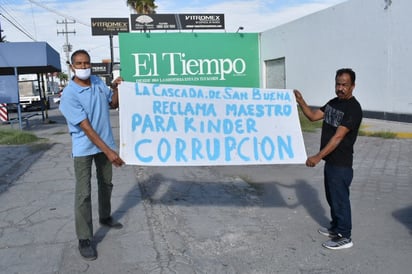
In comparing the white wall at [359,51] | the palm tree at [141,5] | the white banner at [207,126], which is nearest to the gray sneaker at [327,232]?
the white banner at [207,126]

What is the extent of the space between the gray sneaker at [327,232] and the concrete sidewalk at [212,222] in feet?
0.27

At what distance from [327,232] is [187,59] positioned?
30.9 feet

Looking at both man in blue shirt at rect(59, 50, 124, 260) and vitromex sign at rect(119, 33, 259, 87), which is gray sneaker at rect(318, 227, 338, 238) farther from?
vitromex sign at rect(119, 33, 259, 87)

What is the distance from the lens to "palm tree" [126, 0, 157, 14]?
37.2m

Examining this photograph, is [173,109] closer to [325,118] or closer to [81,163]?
[81,163]

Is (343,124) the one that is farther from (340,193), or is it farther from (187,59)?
(187,59)

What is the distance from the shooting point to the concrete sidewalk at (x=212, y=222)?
3.93 meters

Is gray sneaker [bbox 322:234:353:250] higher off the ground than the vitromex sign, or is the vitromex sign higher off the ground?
the vitromex sign

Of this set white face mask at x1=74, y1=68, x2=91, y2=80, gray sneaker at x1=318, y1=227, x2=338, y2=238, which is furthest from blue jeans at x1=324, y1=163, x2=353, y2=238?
white face mask at x1=74, y1=68, x2=91, y2=80

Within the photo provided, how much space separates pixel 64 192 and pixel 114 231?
208 centimetres

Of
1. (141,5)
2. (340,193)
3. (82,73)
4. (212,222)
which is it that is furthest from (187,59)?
(141,5)

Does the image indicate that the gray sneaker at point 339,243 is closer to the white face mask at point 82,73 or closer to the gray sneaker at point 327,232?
the gray sneaker at point 327,232

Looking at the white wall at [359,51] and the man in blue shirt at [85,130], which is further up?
the white wall at [359,51]

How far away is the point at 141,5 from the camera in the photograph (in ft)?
122
